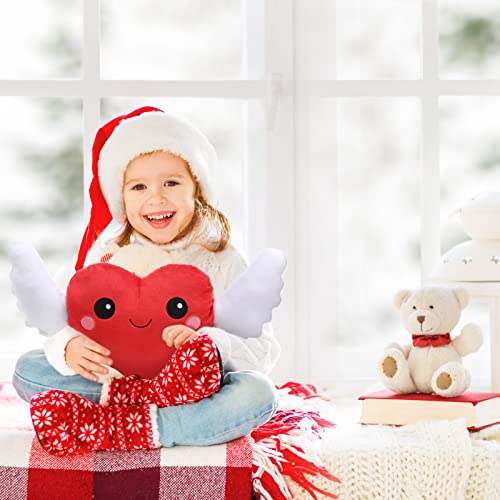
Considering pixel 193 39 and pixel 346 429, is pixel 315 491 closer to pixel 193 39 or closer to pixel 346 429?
pixel 346 429

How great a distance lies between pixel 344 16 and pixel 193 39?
1.10 ft

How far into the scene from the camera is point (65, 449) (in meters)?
1.34

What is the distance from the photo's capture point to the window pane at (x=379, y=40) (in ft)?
6.84

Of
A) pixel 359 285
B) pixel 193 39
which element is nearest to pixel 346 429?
pixel 359 285

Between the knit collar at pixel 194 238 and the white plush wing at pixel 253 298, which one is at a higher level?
the knit collar at pixel 194 238

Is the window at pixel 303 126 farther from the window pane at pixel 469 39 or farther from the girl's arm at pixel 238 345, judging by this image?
the girl's arm at pixel 238 345

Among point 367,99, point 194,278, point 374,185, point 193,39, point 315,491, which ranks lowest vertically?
point 315,491

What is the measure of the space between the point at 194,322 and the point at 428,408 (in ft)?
1.28

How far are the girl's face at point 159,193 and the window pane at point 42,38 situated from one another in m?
0.57

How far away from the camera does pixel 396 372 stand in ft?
5.20

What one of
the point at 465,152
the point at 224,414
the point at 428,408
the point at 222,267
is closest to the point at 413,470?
the point at 428,408

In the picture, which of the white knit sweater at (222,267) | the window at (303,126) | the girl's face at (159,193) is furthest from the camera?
the window at (303,126)

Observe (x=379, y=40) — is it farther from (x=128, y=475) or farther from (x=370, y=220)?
(x=128, y=475)

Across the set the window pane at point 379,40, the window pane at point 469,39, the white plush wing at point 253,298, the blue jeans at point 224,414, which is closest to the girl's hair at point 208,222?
the white plush wing at point 253,298
